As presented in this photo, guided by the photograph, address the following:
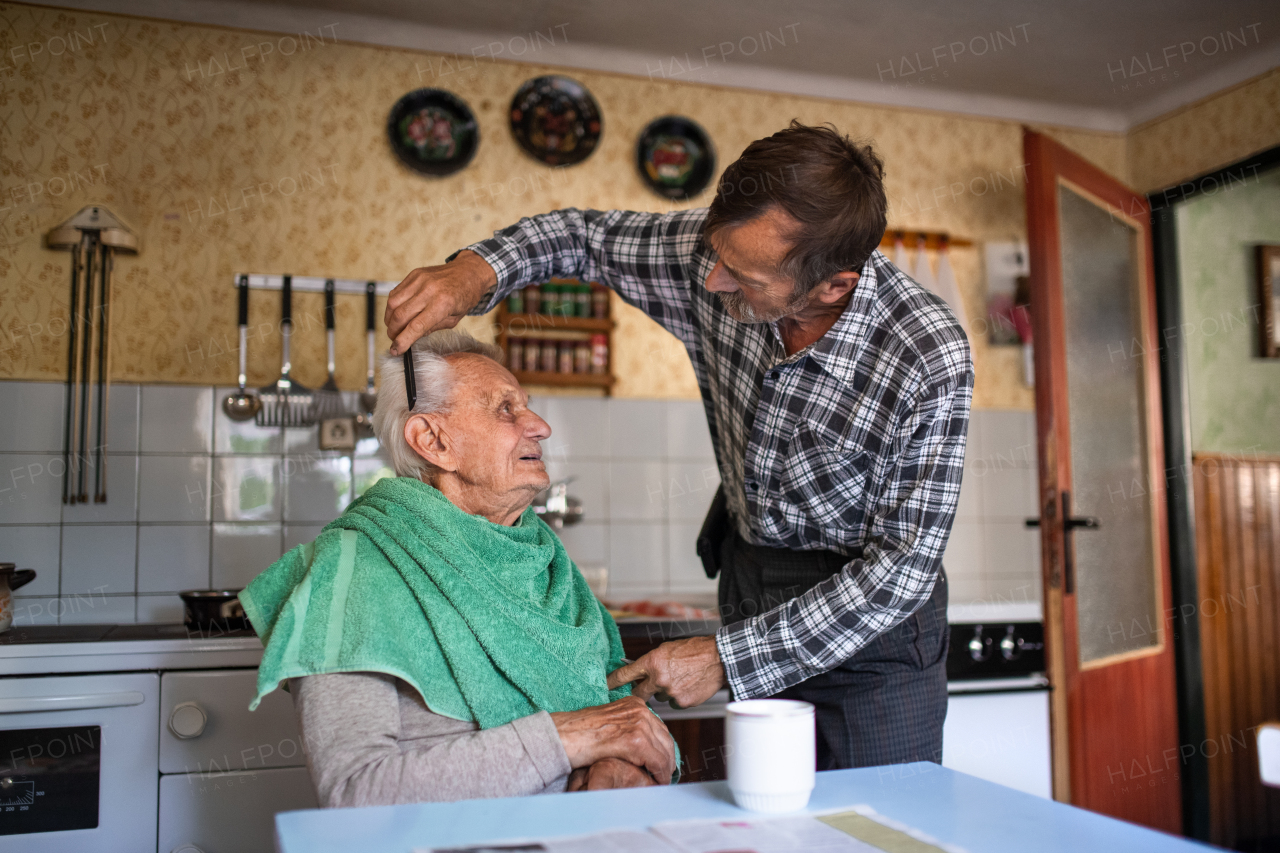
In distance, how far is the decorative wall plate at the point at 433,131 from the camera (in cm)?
297

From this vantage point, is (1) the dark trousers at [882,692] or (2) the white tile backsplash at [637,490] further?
(2) the white tile backsplash at [637,490]

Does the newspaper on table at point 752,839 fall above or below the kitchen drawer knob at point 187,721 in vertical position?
above

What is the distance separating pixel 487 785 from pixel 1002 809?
541 millimetres

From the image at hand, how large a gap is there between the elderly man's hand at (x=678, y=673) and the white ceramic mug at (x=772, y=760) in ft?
1.40

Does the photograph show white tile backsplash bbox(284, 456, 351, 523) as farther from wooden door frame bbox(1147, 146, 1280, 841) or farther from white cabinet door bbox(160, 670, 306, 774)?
Answer: wooden door frame bbox(1147, 146, 1280, 841)

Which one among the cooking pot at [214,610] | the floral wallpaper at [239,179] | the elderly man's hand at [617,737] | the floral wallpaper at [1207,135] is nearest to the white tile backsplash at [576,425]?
the floral wallpaper at [239,179]

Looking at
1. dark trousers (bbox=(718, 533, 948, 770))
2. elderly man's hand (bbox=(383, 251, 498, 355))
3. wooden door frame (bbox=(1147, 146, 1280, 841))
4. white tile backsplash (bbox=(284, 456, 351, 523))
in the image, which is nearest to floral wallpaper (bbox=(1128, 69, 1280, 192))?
wooden door frame (bbox=(1147, 146, 1280, 841))

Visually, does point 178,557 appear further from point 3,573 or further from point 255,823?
point 255,823

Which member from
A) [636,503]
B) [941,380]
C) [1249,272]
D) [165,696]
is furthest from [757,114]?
[165,696]

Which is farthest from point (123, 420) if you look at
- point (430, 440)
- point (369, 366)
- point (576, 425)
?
point (430, 440)

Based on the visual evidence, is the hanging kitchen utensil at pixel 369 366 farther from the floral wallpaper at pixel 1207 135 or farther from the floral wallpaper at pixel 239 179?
the floral wallpaper at pixel 1207 135

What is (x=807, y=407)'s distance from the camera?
1539 mm

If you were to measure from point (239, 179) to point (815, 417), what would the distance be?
6.83 feet

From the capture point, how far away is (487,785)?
1.08 m
